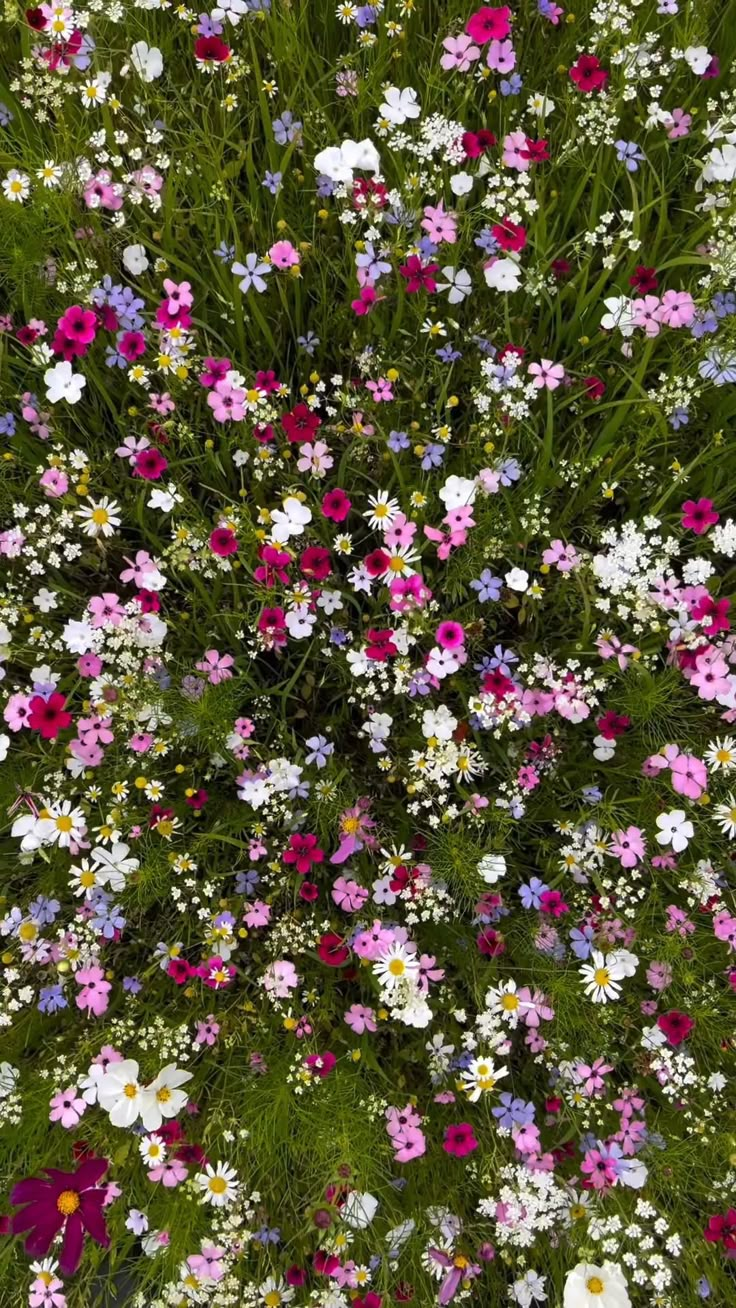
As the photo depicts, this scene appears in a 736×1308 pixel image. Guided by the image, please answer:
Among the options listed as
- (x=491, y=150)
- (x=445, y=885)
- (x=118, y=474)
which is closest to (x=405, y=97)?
(x=491, y=150)

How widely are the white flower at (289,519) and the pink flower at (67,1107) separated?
1642mm

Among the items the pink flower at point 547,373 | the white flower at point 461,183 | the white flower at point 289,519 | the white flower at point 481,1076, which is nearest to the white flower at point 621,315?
the pink flower at point 547,373

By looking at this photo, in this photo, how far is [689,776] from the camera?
→ 7.44ft

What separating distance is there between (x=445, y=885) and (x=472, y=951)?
0.28 meters

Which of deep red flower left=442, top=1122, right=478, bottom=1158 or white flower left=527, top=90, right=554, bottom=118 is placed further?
white flower left=527, top=90, right=554, bottom=118

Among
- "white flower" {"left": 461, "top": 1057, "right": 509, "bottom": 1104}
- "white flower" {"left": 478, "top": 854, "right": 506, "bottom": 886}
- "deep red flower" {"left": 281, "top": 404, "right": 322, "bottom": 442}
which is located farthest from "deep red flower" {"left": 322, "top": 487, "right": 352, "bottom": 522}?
"white flower" {"left": 461, "top": 1057, "right": 509, "bottom": 1104}

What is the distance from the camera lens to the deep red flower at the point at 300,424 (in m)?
2.37

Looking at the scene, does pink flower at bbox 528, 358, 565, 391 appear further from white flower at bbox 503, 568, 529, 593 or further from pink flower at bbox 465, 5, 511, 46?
pink flower at bbox 465, 5, 511, 46

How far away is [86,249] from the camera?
254cm

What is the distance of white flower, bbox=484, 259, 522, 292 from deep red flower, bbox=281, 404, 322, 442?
0.67 m

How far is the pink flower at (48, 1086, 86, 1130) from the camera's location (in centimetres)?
223

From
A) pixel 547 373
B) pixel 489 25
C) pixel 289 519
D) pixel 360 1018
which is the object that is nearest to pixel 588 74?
pixel 489 25

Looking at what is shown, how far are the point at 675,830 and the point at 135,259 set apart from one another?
236cm

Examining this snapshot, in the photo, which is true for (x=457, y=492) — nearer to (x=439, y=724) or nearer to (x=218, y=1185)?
(x=439, y=724)
